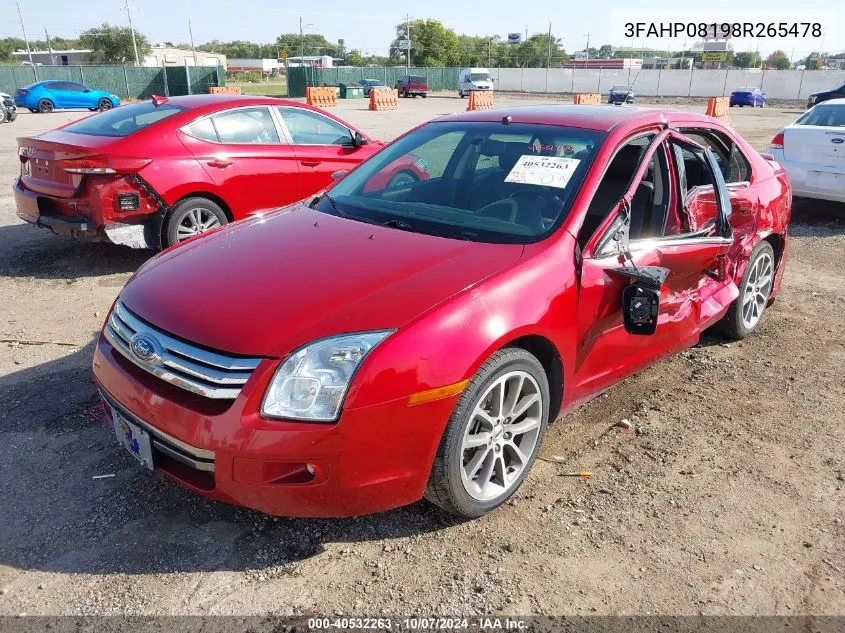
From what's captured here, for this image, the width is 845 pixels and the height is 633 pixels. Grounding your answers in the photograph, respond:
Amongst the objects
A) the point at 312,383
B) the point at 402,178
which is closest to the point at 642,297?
the point at 402,178

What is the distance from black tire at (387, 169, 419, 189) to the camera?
3855 mm

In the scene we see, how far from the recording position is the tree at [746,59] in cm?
7388

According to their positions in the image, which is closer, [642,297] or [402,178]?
[642,297]

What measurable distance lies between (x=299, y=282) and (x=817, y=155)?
314 inches

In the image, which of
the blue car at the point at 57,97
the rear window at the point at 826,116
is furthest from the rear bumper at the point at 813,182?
the blue car at the point at 57,97

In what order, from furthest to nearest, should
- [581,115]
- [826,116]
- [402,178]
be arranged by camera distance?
[826,116] < [402,178] < [581,115]

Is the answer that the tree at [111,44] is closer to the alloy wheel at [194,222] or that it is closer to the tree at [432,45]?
the tree at [432,45]

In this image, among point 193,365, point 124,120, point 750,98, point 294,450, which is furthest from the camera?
point 750,98

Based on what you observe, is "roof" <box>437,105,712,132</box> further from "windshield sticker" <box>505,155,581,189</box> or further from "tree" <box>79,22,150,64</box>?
"tree" <box>79,22,150,64</box>

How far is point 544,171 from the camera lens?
11.1 ft

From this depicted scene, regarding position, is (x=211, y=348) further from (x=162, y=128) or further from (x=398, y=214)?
(x=162, y=128)

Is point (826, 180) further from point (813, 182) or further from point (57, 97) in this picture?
point (57, 97)

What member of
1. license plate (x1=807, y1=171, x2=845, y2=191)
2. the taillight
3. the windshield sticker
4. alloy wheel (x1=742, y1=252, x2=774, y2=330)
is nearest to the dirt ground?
alloy wheel (x1=742, y1=252, x2=774, y2=330)

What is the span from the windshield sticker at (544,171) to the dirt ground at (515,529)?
1341 millimetres
